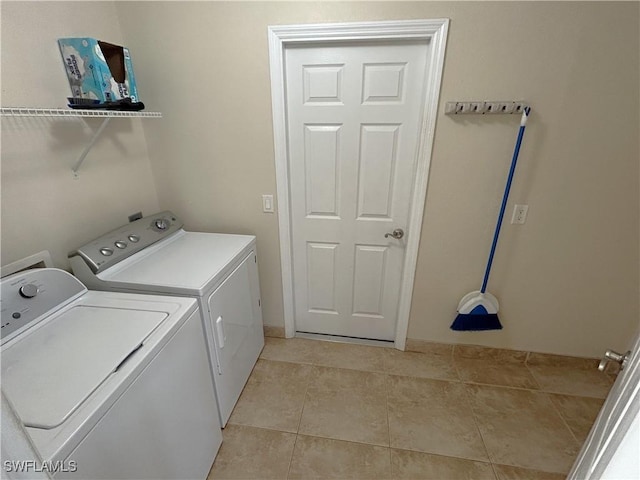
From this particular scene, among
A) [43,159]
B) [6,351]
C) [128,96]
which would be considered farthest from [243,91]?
[6,351]

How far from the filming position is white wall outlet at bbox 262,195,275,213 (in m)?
1.94

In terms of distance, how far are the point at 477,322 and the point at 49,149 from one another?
8.53ft

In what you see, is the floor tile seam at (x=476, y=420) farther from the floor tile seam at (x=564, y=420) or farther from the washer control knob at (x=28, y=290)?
the washer control knob at (x=28, y=290)

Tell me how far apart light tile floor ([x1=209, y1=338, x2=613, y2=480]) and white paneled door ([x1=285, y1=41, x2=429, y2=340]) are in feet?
1.18

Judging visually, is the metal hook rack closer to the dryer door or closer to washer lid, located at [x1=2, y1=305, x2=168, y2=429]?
the dryer door

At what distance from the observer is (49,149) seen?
1.33m

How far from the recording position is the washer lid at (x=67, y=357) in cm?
79

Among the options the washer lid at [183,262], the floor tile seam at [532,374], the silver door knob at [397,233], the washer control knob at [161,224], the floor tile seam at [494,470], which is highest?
the washer control knob at [161,224]

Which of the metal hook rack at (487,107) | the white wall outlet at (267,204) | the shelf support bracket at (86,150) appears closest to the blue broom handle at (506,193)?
the metal hook rack at (487,107)

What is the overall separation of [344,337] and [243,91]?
6.25 ft

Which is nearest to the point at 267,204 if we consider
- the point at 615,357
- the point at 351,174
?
the point at 351,174

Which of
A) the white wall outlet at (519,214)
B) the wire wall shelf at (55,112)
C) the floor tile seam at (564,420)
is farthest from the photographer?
the white wall outlet at (519,214)

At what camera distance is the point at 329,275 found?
216 centimetres

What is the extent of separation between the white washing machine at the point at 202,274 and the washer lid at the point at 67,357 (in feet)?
0.61
